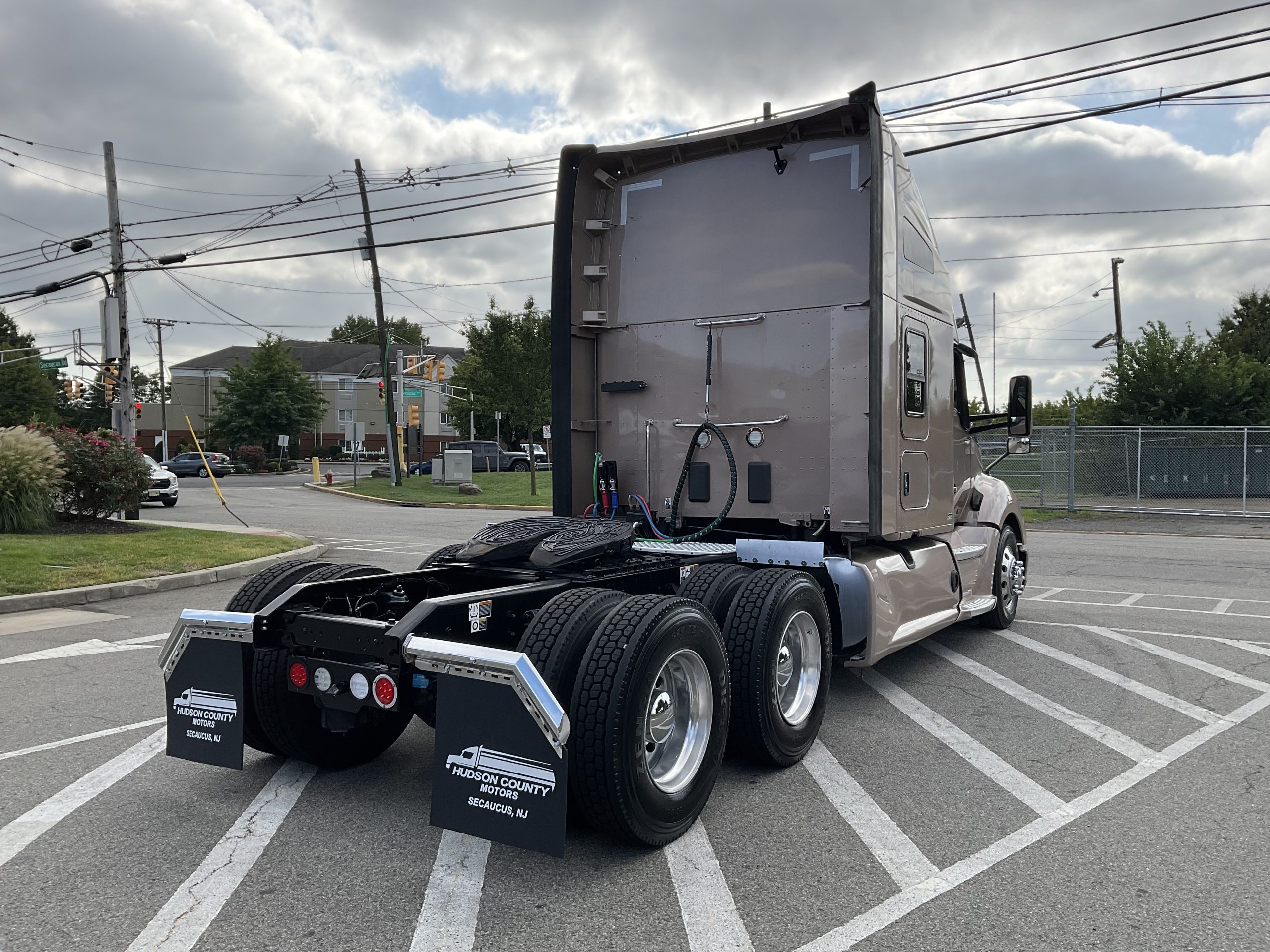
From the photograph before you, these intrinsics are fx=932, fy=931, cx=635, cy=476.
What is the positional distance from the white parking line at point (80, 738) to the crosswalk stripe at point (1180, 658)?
6.86 meters

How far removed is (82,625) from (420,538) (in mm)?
8462

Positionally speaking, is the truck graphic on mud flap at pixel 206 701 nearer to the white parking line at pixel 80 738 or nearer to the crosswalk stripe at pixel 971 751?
the white parking line at pixel 80 738

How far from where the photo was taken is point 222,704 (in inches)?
156

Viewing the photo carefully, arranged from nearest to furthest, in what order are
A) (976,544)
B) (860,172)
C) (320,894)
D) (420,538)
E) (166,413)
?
(320,894)
(860,172)
(976,544)
(420,538)
(166,413)

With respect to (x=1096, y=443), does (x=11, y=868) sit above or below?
below

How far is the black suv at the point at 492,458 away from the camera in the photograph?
5175 cm

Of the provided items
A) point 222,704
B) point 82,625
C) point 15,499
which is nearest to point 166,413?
point 15,499

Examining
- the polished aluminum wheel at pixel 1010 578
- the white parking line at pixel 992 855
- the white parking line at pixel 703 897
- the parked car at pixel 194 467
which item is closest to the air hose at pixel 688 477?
the white parking line at pixel 703 897

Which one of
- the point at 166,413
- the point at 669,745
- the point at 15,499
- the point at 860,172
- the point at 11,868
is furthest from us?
the point at 166,413

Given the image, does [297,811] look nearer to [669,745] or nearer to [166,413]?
[669,745]

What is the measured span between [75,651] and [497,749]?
572cm

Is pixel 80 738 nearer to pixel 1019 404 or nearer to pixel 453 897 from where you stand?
pixel 453 897

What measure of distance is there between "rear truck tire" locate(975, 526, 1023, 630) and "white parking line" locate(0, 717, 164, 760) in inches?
244

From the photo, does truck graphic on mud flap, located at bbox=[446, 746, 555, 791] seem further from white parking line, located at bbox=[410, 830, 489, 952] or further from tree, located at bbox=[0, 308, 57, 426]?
tree, located at bbox=[0, 308, 57, 426]
